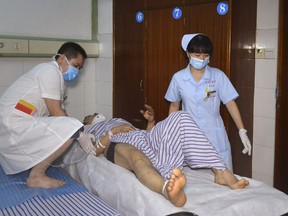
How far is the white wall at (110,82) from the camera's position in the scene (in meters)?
2.65

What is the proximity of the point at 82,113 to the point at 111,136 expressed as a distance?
1728 millimetres

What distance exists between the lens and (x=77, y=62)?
7.86 ft

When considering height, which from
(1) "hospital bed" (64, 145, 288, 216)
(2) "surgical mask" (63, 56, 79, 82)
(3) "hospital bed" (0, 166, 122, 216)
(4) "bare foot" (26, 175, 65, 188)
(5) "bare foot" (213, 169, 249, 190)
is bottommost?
(3) "hospital bed" (0, 166, 122, 216)

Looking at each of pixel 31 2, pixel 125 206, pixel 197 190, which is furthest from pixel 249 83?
pixel 31 2

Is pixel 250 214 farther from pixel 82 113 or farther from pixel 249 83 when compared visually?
pixel 82 113

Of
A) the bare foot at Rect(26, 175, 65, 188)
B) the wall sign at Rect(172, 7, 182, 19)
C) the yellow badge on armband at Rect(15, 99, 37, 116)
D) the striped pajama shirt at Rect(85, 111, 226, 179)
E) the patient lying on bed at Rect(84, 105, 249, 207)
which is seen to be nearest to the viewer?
the patient lying on bed at Rect(84, 105, 249, 207)

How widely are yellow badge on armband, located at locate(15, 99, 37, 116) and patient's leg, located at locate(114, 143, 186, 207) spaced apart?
589 mm

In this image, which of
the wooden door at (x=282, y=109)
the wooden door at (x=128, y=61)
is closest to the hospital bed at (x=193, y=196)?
the wooden door at (x=282, y=109)

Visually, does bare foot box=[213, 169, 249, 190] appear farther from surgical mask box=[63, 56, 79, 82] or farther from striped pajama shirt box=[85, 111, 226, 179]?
surgical mask box=[63, 56, 79, 82]

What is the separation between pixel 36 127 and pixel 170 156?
0.85 metres

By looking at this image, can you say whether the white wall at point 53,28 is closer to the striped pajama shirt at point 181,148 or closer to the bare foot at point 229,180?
the striped pajama shirt at point 181,148

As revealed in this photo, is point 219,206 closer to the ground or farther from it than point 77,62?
closer to the ground

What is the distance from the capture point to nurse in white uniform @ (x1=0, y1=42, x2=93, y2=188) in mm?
2125

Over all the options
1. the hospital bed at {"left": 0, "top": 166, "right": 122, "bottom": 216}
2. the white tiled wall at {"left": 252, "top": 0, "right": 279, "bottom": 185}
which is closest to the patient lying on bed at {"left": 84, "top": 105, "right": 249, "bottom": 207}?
the hospital bed at {"left": 0, "top": 166, "right": 122, "bottom": 216}
